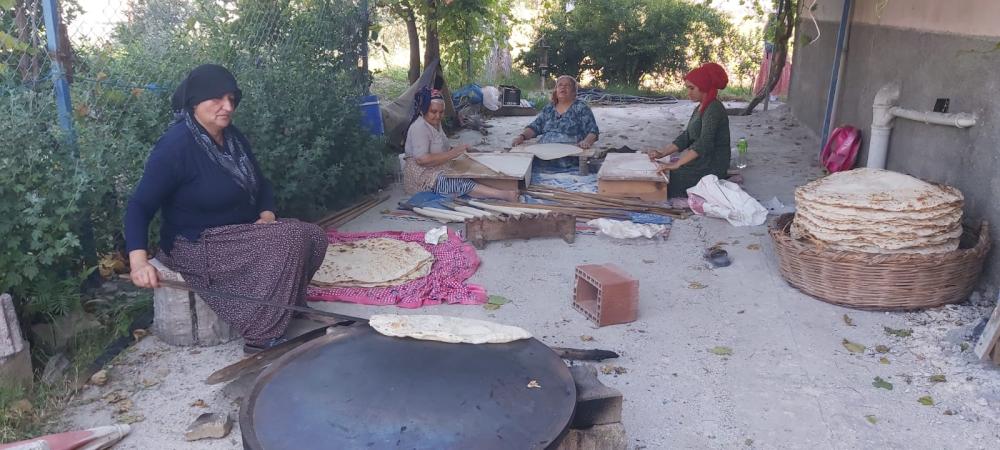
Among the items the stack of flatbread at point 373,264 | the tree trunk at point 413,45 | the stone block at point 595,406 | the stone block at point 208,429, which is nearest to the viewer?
the stone block at point 595,406

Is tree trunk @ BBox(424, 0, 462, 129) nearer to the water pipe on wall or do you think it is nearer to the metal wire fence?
the metal wire fence

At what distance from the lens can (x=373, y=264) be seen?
188 inches

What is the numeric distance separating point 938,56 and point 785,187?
2186 millimetres

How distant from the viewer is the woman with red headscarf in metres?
6.41

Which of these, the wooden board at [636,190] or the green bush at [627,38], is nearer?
the wooden board at [636,190]

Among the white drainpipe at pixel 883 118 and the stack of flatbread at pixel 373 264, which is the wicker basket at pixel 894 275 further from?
the stack of flatbread at pixel 373 264

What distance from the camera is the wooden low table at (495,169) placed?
640cm

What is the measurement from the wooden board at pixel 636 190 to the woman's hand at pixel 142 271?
158 inches

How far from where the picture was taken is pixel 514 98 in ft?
40.5

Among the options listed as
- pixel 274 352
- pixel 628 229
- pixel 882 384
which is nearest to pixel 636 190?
pixel 628 229

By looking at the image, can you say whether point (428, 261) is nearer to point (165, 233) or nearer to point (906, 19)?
point (165, 233)

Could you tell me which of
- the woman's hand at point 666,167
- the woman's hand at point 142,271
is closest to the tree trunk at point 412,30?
the woman's hand at point 666,167

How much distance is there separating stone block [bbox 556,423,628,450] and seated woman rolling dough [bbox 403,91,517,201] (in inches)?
151

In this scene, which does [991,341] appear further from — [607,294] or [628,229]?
[628,229]
